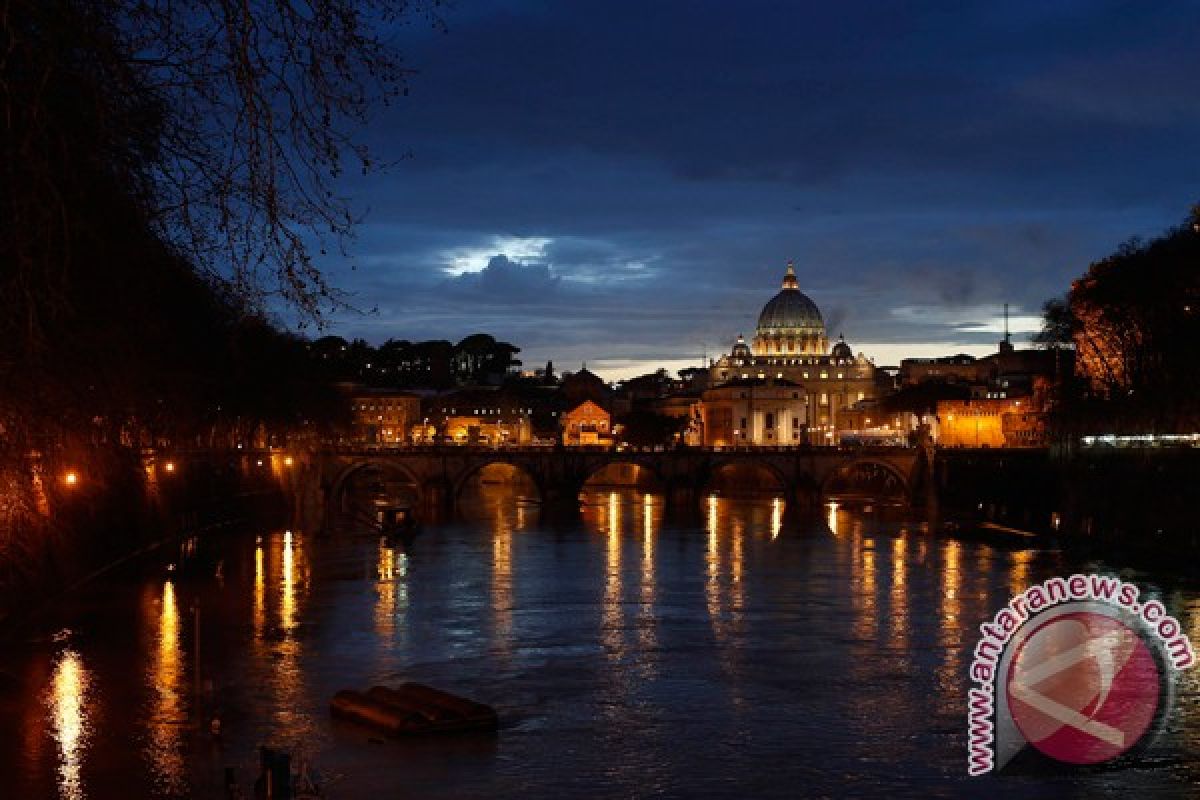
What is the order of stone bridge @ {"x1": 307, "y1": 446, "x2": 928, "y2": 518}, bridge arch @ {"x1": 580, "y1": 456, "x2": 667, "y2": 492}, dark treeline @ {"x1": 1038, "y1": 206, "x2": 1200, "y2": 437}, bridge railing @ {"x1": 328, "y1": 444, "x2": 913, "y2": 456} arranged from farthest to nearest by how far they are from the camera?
bridge arch @ {"x1": 580, "y1": 456, "x2": 667, "y2": 492} → bridge railing @ {"x1": 328, "y1": 444, "x2": 913, "y2": 456} → stone bridge @ {"x1": 307, "y1": 446, "x2": 928, "y2": 518} → dark treeline @ {"x1": 1038, "y1": 206, "x2": 1200, "y2": 437}

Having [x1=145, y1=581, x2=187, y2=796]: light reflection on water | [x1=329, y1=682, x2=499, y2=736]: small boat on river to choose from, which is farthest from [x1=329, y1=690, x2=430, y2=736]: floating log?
[x1=145, y1=581, x2=187, y2=796]: light reflection on water

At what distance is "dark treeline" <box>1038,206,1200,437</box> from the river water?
488 inches

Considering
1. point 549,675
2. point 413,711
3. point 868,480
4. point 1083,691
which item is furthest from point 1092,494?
point 868,480

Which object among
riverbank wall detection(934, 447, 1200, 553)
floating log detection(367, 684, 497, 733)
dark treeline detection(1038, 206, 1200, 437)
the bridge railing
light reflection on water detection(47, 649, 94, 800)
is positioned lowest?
light reflection on water detection(47, 649, 94, 800)

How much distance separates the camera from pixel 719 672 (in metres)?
38.5

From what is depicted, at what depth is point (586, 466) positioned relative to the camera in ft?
426

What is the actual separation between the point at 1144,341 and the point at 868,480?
71757 mm

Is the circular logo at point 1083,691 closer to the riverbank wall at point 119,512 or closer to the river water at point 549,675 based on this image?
the river water at point 549,675

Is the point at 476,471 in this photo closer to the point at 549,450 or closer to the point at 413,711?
the point at 549,450

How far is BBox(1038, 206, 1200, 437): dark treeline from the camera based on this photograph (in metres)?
74.7

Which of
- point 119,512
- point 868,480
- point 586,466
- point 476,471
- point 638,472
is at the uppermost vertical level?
point 586,466

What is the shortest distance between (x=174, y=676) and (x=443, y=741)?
10534 millimetres

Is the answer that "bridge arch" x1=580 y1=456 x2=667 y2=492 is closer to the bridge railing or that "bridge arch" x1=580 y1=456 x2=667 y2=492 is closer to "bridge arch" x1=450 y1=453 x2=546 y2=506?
the bridge railing

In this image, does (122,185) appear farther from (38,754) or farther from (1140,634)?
(1140,634)
